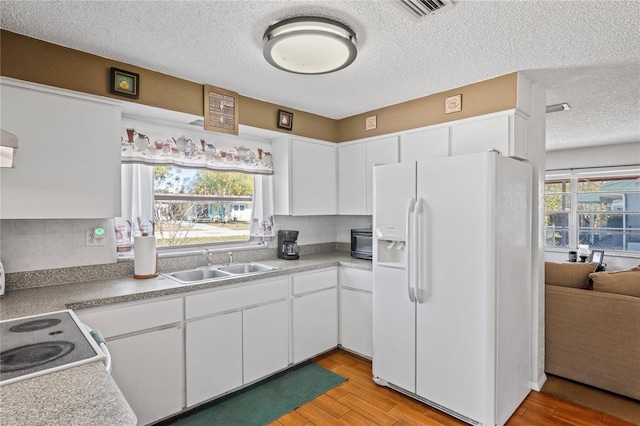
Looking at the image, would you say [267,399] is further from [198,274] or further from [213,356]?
[198,274]

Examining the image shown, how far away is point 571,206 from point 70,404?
777cm

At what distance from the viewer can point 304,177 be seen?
363cm

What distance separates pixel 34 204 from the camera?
6.65 ft

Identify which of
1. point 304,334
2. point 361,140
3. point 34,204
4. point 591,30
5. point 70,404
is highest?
point 591,30

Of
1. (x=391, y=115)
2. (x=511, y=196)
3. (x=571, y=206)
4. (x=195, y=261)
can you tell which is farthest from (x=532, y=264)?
(x=571, y=206)

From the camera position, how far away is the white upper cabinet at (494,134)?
257cm

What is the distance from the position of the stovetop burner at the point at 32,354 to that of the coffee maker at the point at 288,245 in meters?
2.30

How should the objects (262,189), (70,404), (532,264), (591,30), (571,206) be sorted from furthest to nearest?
1. (571,206)
2. (262,189)
3. (532,264)
4. (591,30)
5. (70,404)

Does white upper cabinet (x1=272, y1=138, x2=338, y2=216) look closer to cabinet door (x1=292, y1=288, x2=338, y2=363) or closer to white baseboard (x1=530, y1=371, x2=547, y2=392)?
cabinet door (x1=292, y1=288, x2=338, y2=363)

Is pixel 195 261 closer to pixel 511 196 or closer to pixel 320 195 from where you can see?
pixel 320 195

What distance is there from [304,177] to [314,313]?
1362 mm

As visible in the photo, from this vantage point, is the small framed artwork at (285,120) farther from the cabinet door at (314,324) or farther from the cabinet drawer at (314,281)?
the cabinet door at (314,324)

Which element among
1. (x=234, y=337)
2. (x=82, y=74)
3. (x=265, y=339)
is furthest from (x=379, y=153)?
(x=82, y=74)

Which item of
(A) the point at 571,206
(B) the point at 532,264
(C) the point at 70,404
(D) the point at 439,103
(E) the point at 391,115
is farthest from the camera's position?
(A) the point at 571,206
